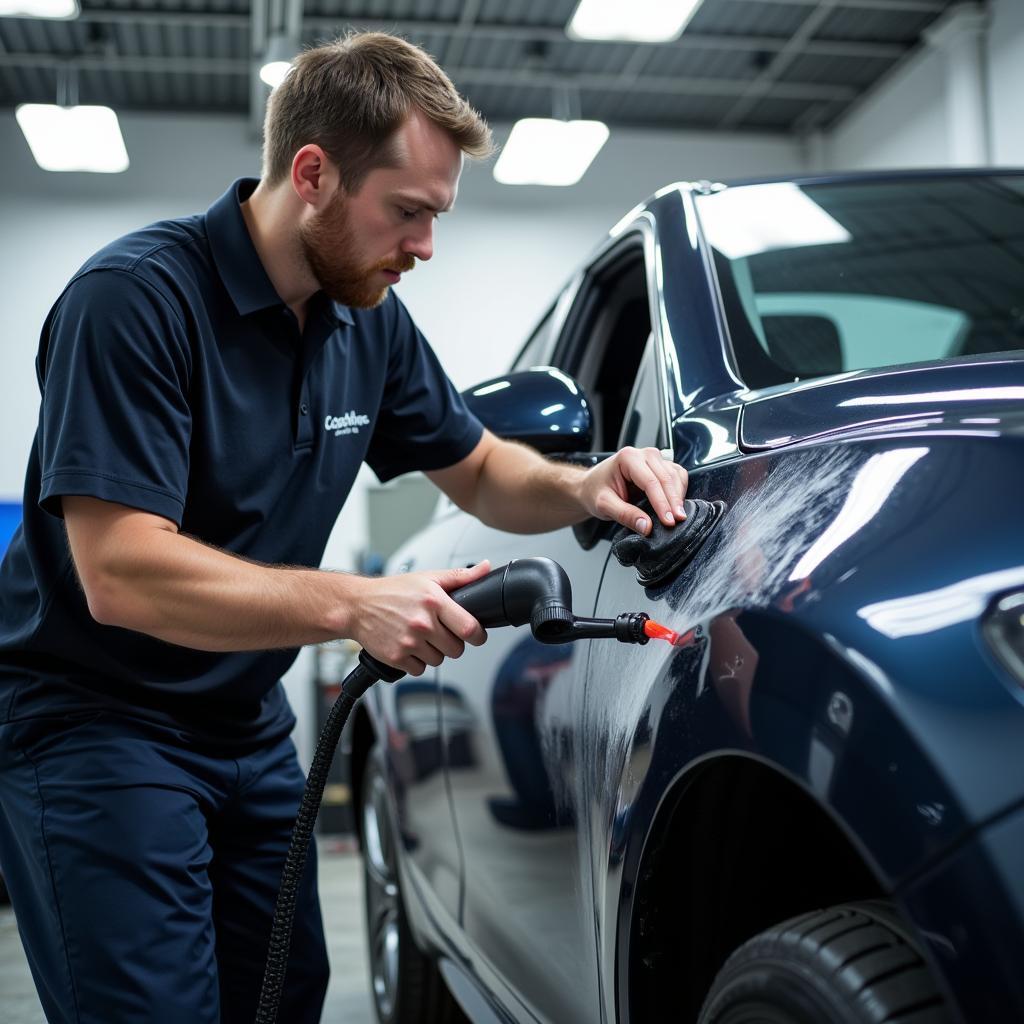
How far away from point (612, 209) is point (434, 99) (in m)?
7.98

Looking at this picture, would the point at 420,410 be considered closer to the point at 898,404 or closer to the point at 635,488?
the point at 635,488

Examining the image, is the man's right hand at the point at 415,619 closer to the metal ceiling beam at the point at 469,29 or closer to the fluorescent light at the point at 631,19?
the fluorescent light at the point at 631,19

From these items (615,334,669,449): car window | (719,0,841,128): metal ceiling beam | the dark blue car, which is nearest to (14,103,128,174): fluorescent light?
(719,0,841,128): metal ceiling beam

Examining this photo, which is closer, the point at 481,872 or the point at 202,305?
the point at 202,305

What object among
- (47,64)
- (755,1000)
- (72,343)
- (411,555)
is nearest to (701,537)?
(755,1000)

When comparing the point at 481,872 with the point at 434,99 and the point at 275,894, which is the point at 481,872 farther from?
the point at 434,99

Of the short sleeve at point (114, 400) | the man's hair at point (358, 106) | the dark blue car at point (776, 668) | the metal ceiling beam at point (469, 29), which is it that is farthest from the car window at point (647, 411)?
the metal ceiling beam at point (469, 29)

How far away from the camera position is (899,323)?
2.00m

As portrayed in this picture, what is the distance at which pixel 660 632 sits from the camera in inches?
45.0

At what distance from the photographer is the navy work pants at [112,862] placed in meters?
1.51

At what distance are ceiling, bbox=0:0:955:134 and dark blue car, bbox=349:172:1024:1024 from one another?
5.91 metres

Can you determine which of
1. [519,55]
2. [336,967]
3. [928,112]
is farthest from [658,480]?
[928,112]

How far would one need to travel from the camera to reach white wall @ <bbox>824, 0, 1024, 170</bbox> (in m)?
7.40

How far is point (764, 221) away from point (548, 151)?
657 centimetres
